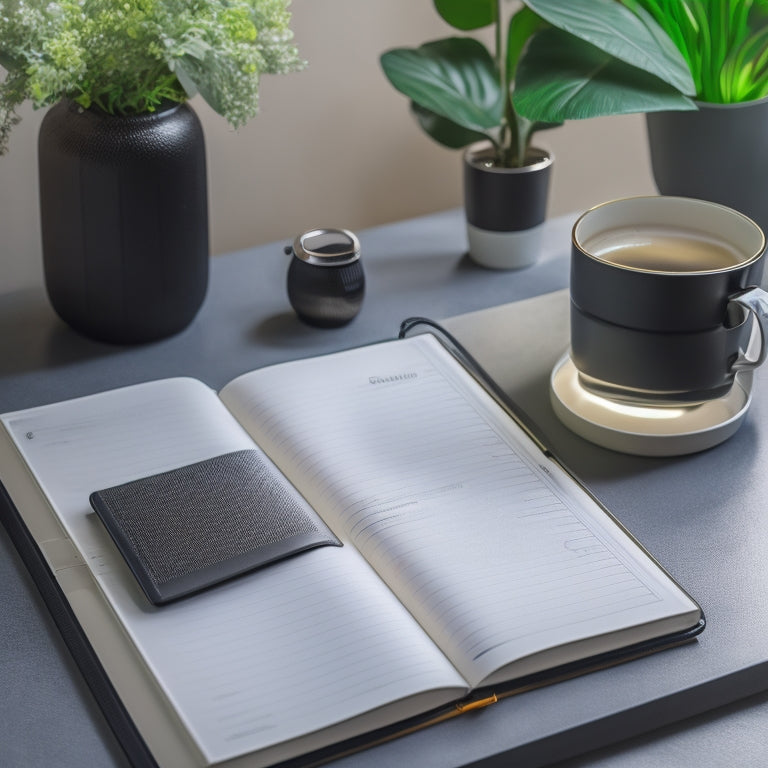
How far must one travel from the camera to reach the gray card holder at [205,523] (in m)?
0.73

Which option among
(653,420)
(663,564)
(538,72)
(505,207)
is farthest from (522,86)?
(663,564)

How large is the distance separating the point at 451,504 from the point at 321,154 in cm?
78

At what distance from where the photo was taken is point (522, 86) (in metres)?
0.96

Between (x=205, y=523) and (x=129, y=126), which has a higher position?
(x=129, y=126)

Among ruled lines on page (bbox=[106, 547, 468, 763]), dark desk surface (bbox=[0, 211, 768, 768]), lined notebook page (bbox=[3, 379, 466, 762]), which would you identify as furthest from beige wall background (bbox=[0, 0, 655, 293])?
ruled lines on page (bbox=[106, 547, 468, 763])

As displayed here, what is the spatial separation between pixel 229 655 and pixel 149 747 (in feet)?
0.24

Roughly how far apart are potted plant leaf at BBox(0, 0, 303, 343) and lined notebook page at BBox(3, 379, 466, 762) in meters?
0.21

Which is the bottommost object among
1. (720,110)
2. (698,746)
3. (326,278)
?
(698,746)

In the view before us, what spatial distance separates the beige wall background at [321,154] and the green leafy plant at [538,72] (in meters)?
0.25

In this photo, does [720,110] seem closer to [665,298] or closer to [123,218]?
[665,298]

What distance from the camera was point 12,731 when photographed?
2.20ft

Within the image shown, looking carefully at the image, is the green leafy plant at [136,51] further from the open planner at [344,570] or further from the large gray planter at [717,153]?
the large gray planter at [717,153]

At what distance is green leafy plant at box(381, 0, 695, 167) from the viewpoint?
0.93m

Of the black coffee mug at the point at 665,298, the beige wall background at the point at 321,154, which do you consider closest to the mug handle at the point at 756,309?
the black coffee mug at the point at 665,298
